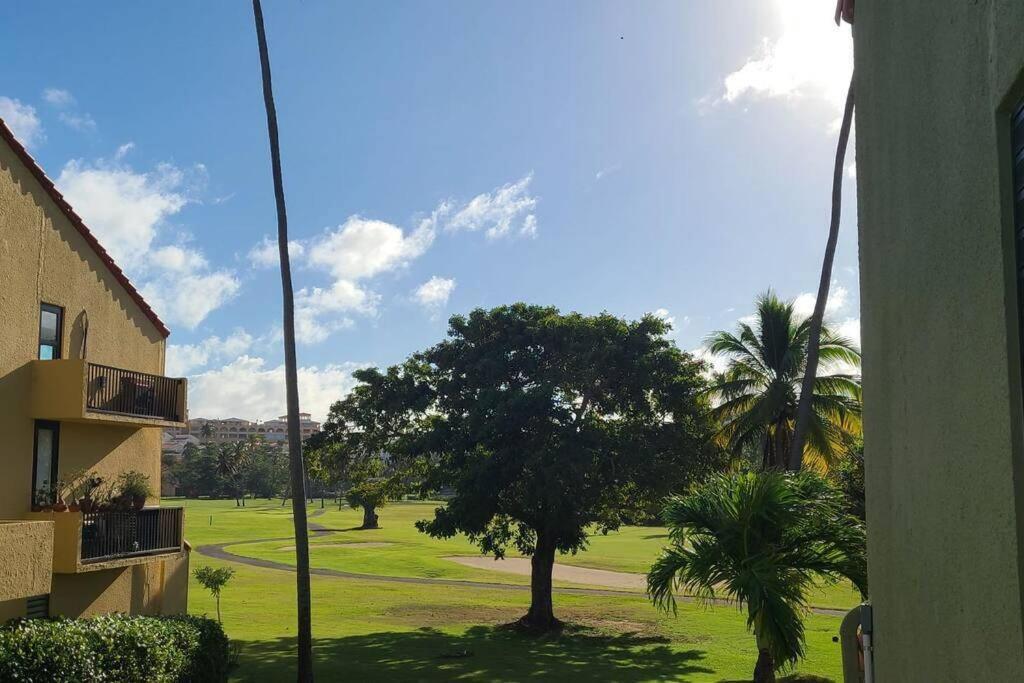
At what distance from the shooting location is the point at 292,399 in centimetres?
1953

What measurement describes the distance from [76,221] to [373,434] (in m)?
14.4

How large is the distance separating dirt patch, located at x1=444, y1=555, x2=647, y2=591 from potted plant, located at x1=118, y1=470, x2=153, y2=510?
30124 millimetres

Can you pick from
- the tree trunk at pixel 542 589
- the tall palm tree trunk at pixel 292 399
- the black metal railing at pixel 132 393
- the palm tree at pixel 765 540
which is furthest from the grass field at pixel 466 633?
the palm tree at pixel 765 540

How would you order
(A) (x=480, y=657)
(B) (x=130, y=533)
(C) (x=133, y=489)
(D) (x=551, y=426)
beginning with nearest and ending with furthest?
(B) (x=130, y=533) < (C) (x=133, y=489) < (A) (x=480, y=657) < (D) (x=551, y=426)

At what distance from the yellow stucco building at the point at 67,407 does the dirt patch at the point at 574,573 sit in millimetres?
30213

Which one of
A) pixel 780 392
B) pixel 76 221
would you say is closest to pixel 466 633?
pixel 780 392

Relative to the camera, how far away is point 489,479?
92.0 ft

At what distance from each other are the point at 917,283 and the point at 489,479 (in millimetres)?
23422

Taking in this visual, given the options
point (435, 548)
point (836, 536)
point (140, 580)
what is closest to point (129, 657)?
point (140, 580)

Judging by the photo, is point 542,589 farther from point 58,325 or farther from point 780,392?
point 58,325

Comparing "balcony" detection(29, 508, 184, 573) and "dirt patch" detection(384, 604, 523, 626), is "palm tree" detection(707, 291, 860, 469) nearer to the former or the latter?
"dirt patch" detection(384, 604, 523, 626)

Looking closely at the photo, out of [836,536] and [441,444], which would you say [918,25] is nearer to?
[836,536]

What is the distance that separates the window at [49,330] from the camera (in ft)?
62.4

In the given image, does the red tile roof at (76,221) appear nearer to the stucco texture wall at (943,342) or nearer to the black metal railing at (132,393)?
the black metal railing at (132,393)
